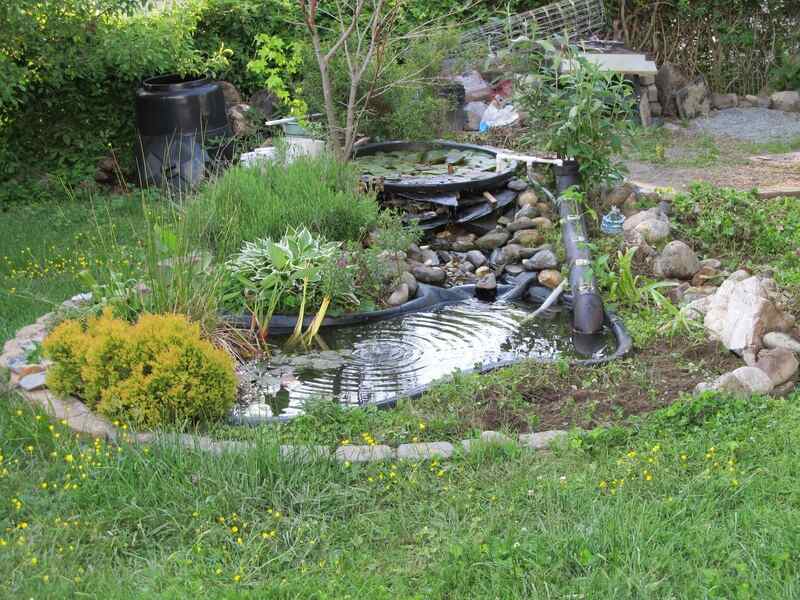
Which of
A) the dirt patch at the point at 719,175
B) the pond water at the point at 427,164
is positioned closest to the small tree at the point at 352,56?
the pond water at the point at 427,164

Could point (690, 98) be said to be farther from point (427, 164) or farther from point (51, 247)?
point (51, 247)

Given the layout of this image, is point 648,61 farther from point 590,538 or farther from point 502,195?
point 590,538

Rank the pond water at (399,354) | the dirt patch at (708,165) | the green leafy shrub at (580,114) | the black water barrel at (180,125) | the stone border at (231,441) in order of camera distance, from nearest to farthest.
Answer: the stone border at (231,441)
the pond water at (399,354)
the green leafy shrub at (580,114)
the dirt patch at (708,165)
the black water barrel at (180,125)

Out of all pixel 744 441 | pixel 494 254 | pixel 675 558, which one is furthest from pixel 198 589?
pixel 494 254

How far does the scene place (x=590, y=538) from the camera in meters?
3.61

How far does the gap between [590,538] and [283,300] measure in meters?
3.03

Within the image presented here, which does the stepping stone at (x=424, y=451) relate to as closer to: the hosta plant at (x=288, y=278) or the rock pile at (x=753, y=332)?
the rock pile at (x=753, y=332)

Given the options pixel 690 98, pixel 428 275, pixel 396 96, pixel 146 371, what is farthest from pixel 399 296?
pixel 690 98

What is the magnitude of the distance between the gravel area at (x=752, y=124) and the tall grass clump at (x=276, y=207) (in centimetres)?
518

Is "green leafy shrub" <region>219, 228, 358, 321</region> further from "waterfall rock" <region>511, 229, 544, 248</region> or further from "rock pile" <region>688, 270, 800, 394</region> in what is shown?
"rock pile" <region>688, 270, 800, 394</region>

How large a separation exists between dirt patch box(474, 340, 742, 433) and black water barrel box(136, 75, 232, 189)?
478 centimetres

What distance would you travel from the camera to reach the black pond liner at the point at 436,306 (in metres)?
5.00

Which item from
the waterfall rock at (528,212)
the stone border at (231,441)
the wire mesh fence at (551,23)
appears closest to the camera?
the stone border at (231,441)

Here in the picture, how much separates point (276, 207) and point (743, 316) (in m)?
3.01
